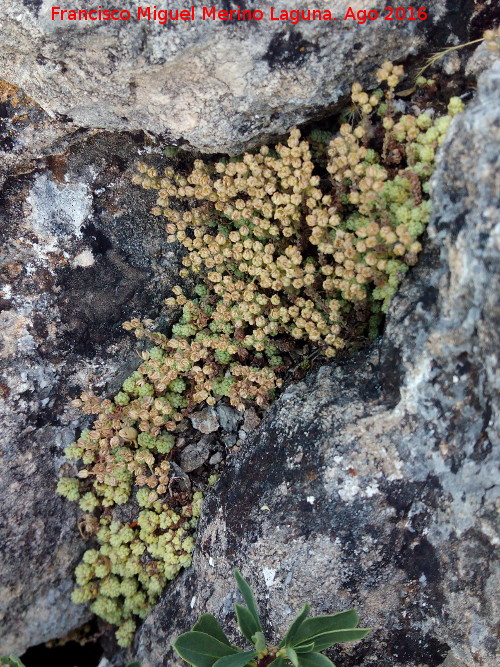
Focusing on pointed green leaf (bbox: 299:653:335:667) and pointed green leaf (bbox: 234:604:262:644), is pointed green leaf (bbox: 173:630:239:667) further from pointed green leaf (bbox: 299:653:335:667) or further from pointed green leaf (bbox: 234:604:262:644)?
pointed green leaf (bbox: 299:653:335:667)

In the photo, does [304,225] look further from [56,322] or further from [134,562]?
[134,562]

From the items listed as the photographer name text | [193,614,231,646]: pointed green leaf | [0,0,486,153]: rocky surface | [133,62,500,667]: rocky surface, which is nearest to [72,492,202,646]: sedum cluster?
[133,62,500,667]: rocky surface

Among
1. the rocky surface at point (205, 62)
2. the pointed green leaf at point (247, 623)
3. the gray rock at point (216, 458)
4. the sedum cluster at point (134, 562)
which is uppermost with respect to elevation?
the rocky surface at point (205, 62)

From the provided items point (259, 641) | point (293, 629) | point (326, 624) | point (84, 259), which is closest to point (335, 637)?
point (326, 624)

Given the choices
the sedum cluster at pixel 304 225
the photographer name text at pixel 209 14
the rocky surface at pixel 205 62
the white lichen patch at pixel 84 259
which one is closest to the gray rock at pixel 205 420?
the sedum cluster at pixel 304 225

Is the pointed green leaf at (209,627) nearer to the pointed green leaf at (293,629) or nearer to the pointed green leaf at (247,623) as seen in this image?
the pointed green leaf at (247,623)

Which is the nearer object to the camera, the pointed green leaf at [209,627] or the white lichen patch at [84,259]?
the pointed green leaf at [209,627]
